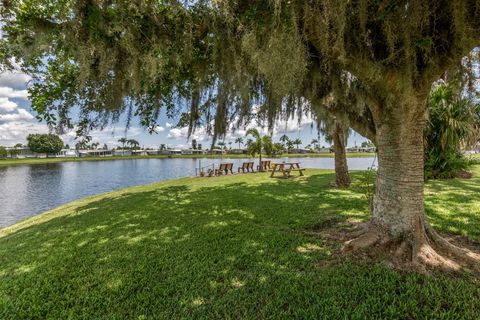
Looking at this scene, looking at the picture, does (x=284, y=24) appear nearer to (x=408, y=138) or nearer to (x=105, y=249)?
(x=408, y=138)

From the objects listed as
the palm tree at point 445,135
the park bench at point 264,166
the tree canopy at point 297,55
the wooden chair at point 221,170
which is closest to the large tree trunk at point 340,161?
the palm tree at point 445,135

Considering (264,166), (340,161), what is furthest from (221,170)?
(340,161)

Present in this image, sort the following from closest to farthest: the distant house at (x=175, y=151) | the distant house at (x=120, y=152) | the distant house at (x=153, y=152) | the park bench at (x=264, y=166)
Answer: the park bench at (x=264, y=166) < the distant house at (x=175, y=151) < the distant house at (x=153, y=152) < the distant house at (x=120, y=152)

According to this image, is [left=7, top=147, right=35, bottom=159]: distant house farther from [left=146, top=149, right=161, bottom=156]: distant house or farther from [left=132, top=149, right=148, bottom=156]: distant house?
[left=146, top=149, right=161, bottom=156]: distant house

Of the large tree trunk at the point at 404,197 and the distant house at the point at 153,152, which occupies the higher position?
the distant house at the point at 153,152

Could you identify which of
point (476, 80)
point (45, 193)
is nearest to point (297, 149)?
point (45, 193)

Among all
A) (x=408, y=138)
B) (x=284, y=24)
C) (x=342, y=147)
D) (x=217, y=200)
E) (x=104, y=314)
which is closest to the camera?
(x=104, y=314)

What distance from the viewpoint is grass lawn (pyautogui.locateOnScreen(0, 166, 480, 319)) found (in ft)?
6.39

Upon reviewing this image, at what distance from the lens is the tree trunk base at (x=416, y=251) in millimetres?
2416

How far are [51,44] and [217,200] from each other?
15.1ft

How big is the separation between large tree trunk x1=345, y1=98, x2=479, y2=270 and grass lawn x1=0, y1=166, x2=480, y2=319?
18.2 inches

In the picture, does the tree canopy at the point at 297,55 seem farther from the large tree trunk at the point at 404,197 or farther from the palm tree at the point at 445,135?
the palm tree at the point at 445,135

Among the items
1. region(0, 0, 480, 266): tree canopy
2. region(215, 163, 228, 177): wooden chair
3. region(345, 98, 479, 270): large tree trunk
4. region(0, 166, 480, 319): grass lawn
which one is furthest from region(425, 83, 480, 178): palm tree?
region(215, 163, 228, 177): wooden chair

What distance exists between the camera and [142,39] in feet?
9.34
